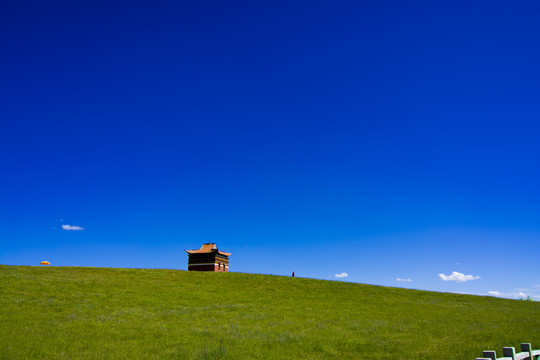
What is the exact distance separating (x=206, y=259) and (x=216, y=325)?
4265 cm

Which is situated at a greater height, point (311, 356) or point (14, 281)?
point (14, 281)

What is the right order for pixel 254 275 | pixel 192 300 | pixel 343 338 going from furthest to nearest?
pixel 254 275 < pixel 192 300 < pixel 343 338

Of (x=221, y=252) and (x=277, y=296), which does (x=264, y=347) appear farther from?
(x=221, y=252)

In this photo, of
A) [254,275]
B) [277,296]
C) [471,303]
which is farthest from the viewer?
[254,275]

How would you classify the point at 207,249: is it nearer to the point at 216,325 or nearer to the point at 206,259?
the point at 206,259

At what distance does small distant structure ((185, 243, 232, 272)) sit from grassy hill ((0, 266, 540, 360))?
20122 millimetres

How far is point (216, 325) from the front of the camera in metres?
21.0

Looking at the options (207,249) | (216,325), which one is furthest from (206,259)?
(216,325)

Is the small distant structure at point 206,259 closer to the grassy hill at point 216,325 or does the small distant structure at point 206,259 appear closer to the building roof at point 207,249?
the building roof at point 207,249

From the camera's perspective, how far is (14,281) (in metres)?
35.5

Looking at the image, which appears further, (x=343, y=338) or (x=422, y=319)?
(x=422, y=319)

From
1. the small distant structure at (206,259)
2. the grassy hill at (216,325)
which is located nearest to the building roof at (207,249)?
the small distant structure at (206,259)

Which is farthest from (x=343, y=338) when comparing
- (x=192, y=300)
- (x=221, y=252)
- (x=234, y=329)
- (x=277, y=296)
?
(x=221, y=252)

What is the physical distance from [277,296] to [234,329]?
18850 millimetres
